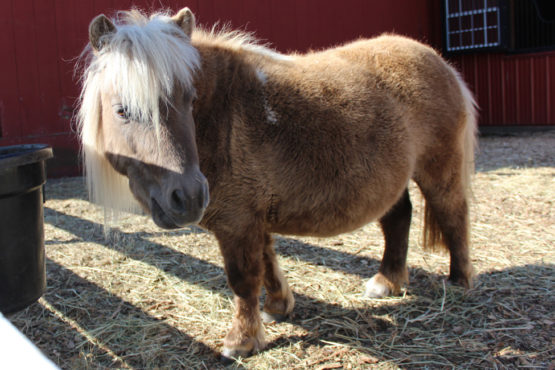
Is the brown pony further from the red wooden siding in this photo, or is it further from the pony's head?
the red wooden siding

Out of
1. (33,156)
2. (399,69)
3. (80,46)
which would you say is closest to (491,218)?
(399,69)

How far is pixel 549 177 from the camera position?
624cm

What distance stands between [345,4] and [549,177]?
19.0 ft

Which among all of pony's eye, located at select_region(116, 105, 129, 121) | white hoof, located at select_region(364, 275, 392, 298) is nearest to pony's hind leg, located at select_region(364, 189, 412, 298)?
white hoof, located at select_region(364, 275, 392, 298)

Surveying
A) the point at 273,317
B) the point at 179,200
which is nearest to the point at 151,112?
the point at 179,200

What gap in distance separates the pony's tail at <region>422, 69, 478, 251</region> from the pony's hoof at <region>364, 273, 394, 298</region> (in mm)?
512

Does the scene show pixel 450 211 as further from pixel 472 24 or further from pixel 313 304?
pixel 472 24

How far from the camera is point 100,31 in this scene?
225 centimetres

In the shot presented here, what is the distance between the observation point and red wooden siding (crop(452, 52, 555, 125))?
1015 cm

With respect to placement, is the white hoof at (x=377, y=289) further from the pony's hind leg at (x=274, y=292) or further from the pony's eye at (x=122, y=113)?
the pony's eye at (x=122, y=113)

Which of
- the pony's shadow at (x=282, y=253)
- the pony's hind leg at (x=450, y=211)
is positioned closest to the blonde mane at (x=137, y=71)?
the pony's shadow at (x=282, y=253)

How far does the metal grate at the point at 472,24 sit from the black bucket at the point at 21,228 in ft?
34.1

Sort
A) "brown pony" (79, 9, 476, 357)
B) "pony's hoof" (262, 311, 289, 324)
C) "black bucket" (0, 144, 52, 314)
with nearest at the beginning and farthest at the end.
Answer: "brown pony" (79, 9, 476, 357)
"black bucket" (0, 144, 52, 314)
"pony's hoof" (262, 311, 289, 324)

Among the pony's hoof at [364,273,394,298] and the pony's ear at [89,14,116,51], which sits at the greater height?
→ the pony's ear at [89,14,116,51]
